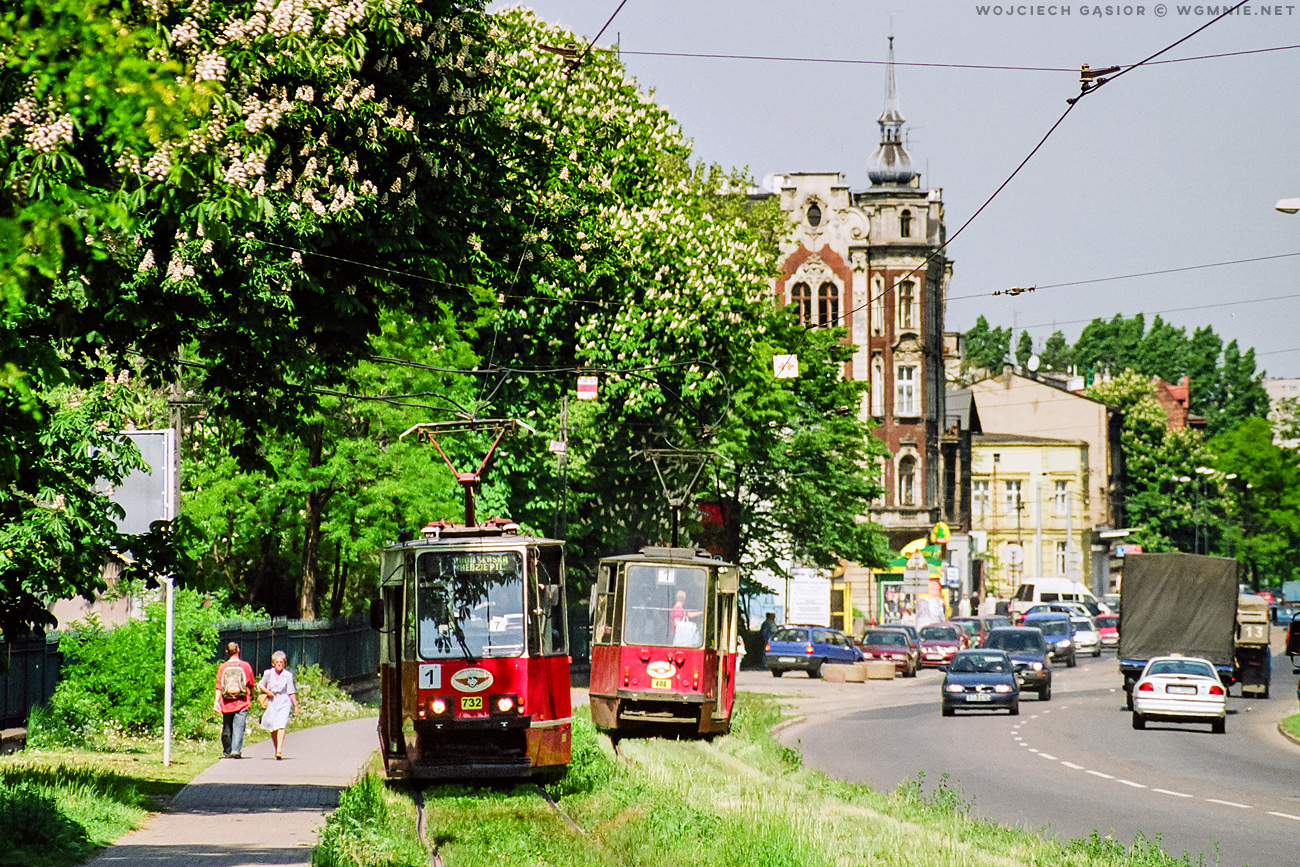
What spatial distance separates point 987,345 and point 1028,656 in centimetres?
13343

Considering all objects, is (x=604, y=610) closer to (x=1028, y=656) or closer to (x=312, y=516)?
(x=312, y=516)

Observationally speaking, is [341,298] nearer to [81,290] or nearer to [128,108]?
[81,290]

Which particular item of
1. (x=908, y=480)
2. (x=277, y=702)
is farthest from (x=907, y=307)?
(x=277, y=702)

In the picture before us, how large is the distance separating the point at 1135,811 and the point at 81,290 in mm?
14626

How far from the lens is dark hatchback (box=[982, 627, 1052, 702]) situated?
49625 mm

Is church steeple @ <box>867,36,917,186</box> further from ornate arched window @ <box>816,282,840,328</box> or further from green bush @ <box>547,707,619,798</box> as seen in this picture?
green bush @ <box>547,707,619,798</box>

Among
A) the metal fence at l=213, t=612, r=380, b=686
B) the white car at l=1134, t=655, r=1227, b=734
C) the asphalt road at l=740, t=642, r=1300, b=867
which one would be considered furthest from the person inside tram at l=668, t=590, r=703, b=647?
the white car at l=1134, t=655, r=1227, b=734

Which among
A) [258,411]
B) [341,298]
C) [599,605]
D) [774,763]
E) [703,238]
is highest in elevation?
[703,238]

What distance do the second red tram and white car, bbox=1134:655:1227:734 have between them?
20766mm

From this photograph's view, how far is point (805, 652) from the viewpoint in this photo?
196 ft

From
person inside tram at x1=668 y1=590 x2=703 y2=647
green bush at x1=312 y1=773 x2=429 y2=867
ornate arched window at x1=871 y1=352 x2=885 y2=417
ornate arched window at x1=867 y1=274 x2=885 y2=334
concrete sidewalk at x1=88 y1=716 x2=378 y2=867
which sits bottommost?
concrete sidewalk at x1=88 y1=716 x2=378 y2=867

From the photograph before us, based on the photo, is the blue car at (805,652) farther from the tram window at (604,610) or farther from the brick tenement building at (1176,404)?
the brick tenement building at (1176,404)

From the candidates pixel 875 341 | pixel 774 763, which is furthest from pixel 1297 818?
pixel 875 341

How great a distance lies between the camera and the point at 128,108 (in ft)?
26.0
